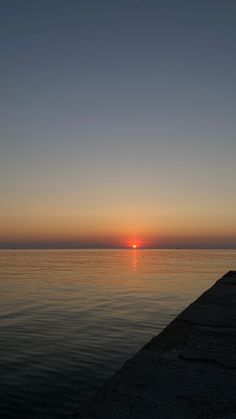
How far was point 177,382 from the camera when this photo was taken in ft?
17.4

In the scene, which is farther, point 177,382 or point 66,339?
point 66,339

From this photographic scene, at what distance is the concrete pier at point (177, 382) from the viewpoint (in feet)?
14.4

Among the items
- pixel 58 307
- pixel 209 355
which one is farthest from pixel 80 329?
pixel 209 355

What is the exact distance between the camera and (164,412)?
430 centimetres

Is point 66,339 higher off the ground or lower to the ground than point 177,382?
lower

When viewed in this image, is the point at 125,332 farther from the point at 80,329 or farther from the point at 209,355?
the point at 209,355

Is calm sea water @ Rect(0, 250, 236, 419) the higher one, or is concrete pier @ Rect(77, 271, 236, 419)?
concrete pier @ Rect(77, 271, 236, 419)

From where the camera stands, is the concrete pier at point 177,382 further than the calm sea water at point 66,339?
No

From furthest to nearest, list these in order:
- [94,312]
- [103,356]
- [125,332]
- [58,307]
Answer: [58,307] < [94,312] < [125,332] < [103,356]

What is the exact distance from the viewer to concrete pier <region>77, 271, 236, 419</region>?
438 centimetres

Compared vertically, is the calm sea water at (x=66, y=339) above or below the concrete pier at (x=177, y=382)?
below

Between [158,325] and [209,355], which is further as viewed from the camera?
[158,325]

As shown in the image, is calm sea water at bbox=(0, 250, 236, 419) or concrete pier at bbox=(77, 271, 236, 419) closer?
concrete pier at bbox=(77, 271, 236, 419)

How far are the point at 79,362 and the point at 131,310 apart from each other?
31.5 feet
